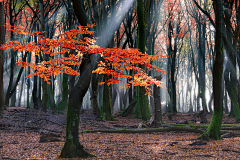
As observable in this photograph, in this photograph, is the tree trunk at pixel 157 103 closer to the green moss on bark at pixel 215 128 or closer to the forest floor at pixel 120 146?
the forest floor at pixel 120 146

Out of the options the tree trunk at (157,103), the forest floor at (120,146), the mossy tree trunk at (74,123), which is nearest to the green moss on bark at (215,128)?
the forest floor at (120,146)

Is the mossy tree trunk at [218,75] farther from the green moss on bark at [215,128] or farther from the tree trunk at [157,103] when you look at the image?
the tree trunk at [157,103]

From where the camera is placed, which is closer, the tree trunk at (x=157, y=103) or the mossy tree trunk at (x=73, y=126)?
the mossy tree trunk at (x=73, y=126)

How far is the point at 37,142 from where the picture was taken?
7766 mm

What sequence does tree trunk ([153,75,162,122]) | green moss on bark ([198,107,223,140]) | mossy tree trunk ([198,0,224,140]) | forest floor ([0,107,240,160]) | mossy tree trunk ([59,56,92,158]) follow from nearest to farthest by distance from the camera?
1. mossy tree trunk ([59,56,92,158])
2. forest floor ([0,107,240,160])
3. mossy tree trunk ([198,0,224,140])
4. green moss on bark ([198,107,223,140])
5. tree trunk ([153,75,162,122])

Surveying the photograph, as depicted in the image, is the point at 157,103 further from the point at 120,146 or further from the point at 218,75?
the point at 120,146

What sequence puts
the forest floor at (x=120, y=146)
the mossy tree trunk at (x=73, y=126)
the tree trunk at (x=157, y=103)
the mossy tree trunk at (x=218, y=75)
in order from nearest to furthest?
the mossy tree trunk at (x=73, y=126) < the forest floor at (x=120, y=146) < the mossy tree trunk at (x=218, y=75) < the tree trunk at (x=157, y=103)

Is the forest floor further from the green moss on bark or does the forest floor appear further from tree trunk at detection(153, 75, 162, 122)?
tree trunk at detection(153, 75, 162, 122)

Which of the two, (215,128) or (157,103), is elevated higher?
(157,103)

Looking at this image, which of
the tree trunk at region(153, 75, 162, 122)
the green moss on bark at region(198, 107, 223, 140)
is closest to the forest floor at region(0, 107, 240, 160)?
the green moss on bark at region(198, 107, 223, 140)

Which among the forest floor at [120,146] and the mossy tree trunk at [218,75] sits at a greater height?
the mossy tree trunk at [218,75]

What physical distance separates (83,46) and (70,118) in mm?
2318

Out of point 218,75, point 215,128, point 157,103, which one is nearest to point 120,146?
point 215,128

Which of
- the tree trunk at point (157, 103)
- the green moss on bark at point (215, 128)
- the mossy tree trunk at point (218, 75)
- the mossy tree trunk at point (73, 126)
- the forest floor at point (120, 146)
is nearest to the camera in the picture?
the mossy tree trunk at point (73, 126)
